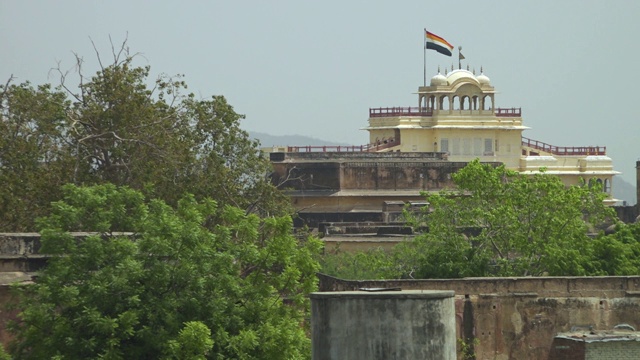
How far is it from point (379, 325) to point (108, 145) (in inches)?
714

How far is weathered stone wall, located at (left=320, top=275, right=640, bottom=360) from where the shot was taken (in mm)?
35031

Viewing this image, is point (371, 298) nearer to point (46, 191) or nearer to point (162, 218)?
point (162, 218)

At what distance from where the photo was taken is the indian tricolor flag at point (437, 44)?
85.2 m

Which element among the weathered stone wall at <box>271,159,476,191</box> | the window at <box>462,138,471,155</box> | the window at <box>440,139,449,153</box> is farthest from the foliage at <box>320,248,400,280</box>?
the window at <box>462,138,471,155</box>

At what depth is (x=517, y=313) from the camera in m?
35.3

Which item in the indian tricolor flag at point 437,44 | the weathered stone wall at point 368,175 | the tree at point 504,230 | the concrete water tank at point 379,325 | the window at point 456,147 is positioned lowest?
the concrete water tank at point 379,325

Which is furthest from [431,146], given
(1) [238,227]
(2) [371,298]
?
(2) [371,298]

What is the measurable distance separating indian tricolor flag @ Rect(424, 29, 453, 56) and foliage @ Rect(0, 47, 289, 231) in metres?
42.9

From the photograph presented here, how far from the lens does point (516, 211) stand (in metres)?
46.4

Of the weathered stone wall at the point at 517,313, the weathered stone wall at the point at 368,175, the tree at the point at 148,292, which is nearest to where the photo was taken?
the tree at the point at 148,292

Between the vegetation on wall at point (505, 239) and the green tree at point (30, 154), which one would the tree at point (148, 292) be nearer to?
the green tree at point (30, 154)

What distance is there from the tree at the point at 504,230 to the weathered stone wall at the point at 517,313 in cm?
529

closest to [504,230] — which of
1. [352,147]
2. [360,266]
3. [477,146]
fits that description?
[360,266]

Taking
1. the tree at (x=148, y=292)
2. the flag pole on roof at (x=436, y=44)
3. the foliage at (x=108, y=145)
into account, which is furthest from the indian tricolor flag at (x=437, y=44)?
the tree at (x=148, y=292)
